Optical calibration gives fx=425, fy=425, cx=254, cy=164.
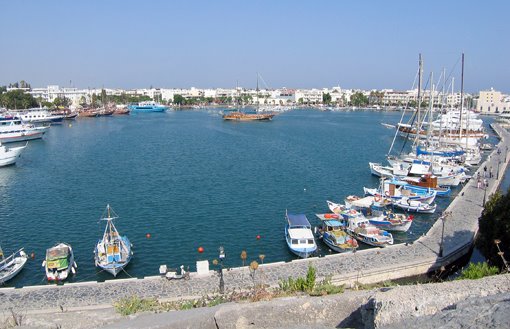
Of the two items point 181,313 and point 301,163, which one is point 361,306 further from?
point 301,163

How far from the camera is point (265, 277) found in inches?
656

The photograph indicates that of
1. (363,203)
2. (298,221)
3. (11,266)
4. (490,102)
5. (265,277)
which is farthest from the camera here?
(490,102)

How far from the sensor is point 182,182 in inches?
1457

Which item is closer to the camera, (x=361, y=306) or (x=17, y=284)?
(x=361, y=306)

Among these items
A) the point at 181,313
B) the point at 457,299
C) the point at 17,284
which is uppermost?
the point at 457,299

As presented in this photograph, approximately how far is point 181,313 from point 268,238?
1610 cm

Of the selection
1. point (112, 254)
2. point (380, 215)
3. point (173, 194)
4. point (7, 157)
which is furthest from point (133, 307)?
point (7, 157)

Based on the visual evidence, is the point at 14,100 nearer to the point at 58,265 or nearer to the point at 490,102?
the point at 58,265

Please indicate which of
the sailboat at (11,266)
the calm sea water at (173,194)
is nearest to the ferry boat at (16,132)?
the calm sea water at (173,194)

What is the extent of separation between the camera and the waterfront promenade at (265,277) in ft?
50.2

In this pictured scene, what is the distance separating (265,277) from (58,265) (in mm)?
9462

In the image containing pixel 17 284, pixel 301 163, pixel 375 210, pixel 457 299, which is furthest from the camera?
pixel 301 163

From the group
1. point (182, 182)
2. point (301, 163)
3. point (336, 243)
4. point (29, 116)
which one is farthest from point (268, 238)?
point (29, 116)

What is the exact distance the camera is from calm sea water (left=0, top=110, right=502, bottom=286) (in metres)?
22.8
